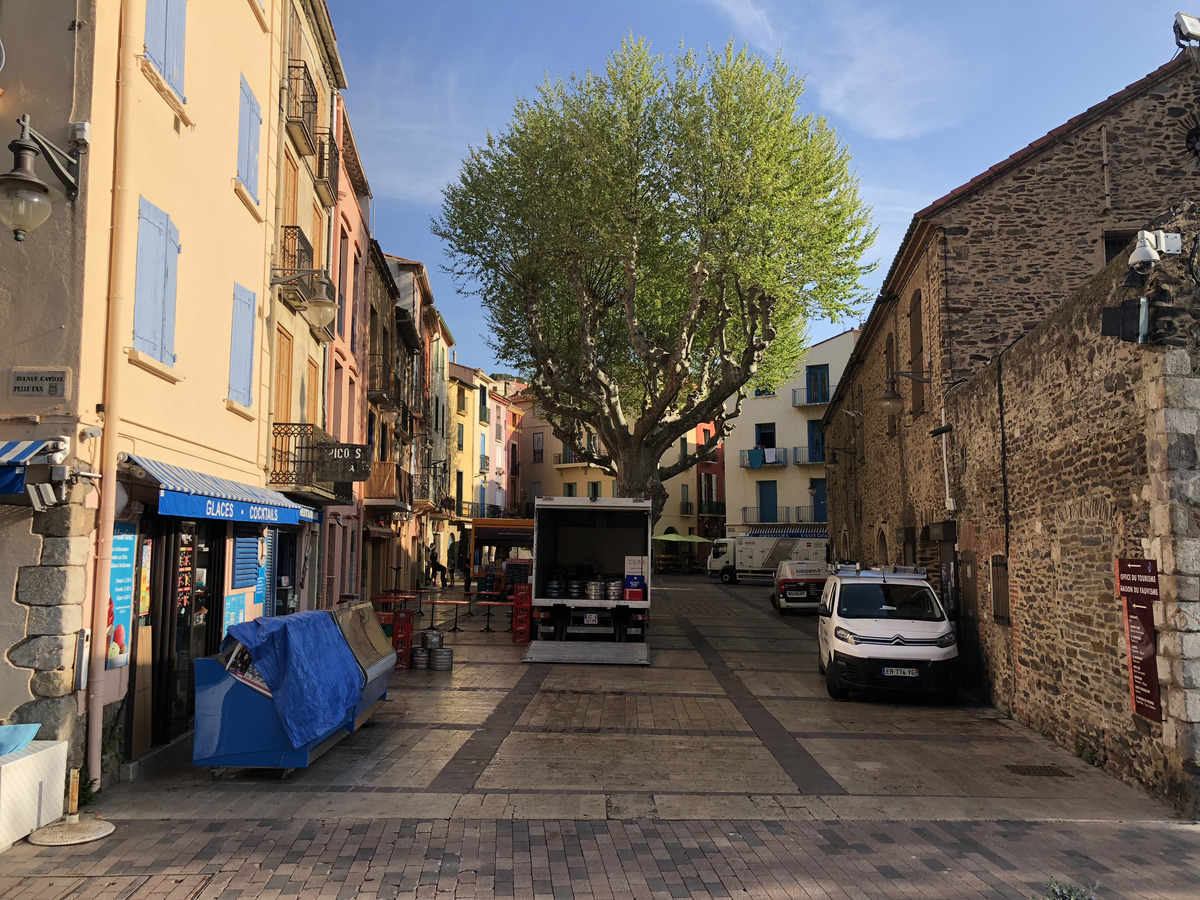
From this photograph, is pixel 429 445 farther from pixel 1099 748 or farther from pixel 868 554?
pixel 1099 748

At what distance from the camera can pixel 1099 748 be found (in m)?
8.36

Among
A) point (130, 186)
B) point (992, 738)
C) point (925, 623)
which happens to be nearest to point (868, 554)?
point (925, 623)

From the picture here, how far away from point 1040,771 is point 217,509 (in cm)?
811

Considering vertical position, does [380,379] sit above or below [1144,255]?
above

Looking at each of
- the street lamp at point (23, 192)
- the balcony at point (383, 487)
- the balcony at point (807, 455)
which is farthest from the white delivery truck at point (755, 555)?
the street lamp at point (23, 192)

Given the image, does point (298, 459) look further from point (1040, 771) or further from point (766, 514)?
point (766, 514)

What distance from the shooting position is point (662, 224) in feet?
69.9

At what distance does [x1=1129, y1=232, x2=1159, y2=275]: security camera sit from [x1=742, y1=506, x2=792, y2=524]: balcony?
144ft

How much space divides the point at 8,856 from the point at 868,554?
2106 cm

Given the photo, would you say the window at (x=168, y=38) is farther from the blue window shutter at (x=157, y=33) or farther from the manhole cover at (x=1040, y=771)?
the manhole cover at (x=1040, y=771)

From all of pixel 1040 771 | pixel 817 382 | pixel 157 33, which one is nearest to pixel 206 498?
pixel 157 33

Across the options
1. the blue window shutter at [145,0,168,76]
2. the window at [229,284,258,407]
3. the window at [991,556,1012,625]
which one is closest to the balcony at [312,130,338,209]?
the window at [229,284,258,407]

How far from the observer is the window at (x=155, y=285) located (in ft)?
25.3

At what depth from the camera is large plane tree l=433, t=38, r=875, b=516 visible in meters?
20.2
